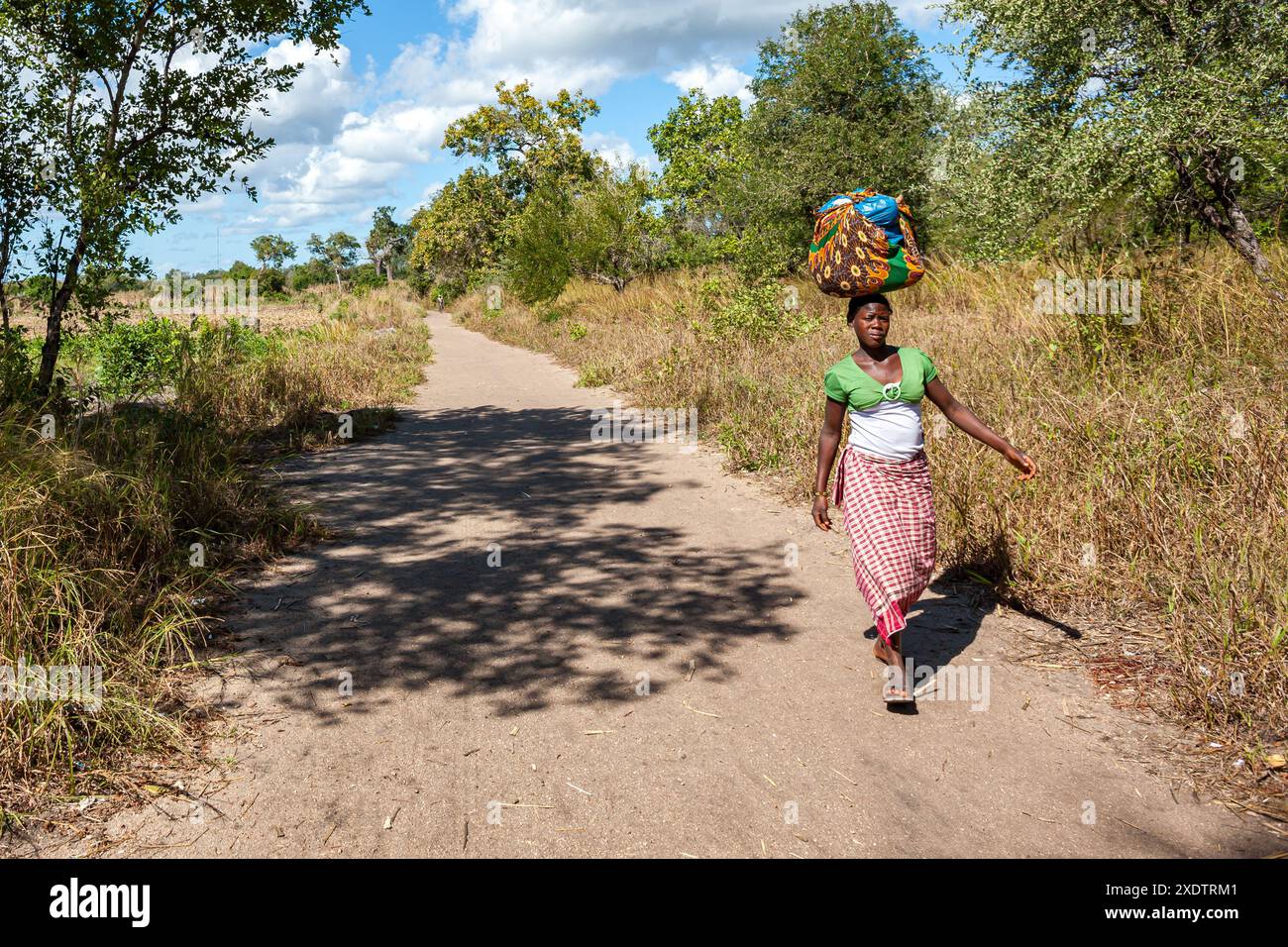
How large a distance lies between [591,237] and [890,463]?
19217 millimetres

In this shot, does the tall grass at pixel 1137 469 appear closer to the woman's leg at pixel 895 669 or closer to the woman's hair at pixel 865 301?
the woman's leg at pixel 895 669

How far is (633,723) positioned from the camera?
351cm

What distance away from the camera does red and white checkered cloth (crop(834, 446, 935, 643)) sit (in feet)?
12.0

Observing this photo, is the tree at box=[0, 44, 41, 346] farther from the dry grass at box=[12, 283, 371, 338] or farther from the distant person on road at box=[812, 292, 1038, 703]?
the distant person on road at box=[812, 292, 1038, 703]

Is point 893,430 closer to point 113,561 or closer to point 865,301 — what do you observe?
point 865,301

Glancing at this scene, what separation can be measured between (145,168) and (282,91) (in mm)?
1665

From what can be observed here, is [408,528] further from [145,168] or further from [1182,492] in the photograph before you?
[1182,492]

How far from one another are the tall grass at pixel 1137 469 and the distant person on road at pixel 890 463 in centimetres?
106

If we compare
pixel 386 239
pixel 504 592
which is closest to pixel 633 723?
pixel 504 592

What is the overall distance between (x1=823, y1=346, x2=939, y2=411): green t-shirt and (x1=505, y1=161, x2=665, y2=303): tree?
18.8 metres

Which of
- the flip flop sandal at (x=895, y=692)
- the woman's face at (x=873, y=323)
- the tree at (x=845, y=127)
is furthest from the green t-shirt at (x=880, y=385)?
the tree at (x=845, y=127)

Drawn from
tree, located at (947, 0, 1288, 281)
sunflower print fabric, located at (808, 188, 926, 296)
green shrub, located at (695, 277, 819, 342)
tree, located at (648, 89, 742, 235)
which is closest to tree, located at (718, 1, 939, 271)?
green shrub, located at (695, 277, 819, 342)

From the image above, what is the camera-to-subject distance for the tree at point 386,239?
8456 cm
